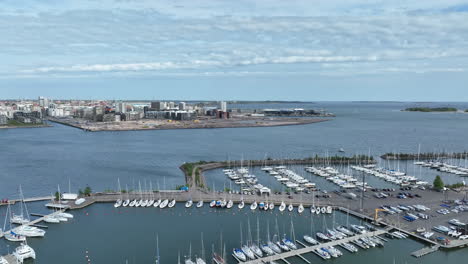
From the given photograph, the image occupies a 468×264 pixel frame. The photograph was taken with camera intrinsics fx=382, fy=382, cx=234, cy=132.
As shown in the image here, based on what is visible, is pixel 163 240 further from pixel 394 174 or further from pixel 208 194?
pixel 394 174

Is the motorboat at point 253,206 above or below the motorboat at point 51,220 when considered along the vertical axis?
above

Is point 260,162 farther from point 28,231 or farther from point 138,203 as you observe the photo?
point 28,231

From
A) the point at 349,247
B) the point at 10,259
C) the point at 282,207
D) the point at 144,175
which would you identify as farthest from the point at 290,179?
the point at 10,259

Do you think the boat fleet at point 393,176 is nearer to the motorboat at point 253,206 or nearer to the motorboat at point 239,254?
the motorboat at point 253,206

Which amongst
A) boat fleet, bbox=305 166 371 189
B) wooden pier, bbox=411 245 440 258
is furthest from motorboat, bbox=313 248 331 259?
boat fleet, bbox=305 166 371 189

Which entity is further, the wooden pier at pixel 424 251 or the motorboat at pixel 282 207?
the motorboat at pixel 282 207

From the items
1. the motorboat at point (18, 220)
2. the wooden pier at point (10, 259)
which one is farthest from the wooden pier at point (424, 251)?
the motorboat at point (18, 220)

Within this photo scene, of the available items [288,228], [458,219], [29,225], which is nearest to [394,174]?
[458,219]
